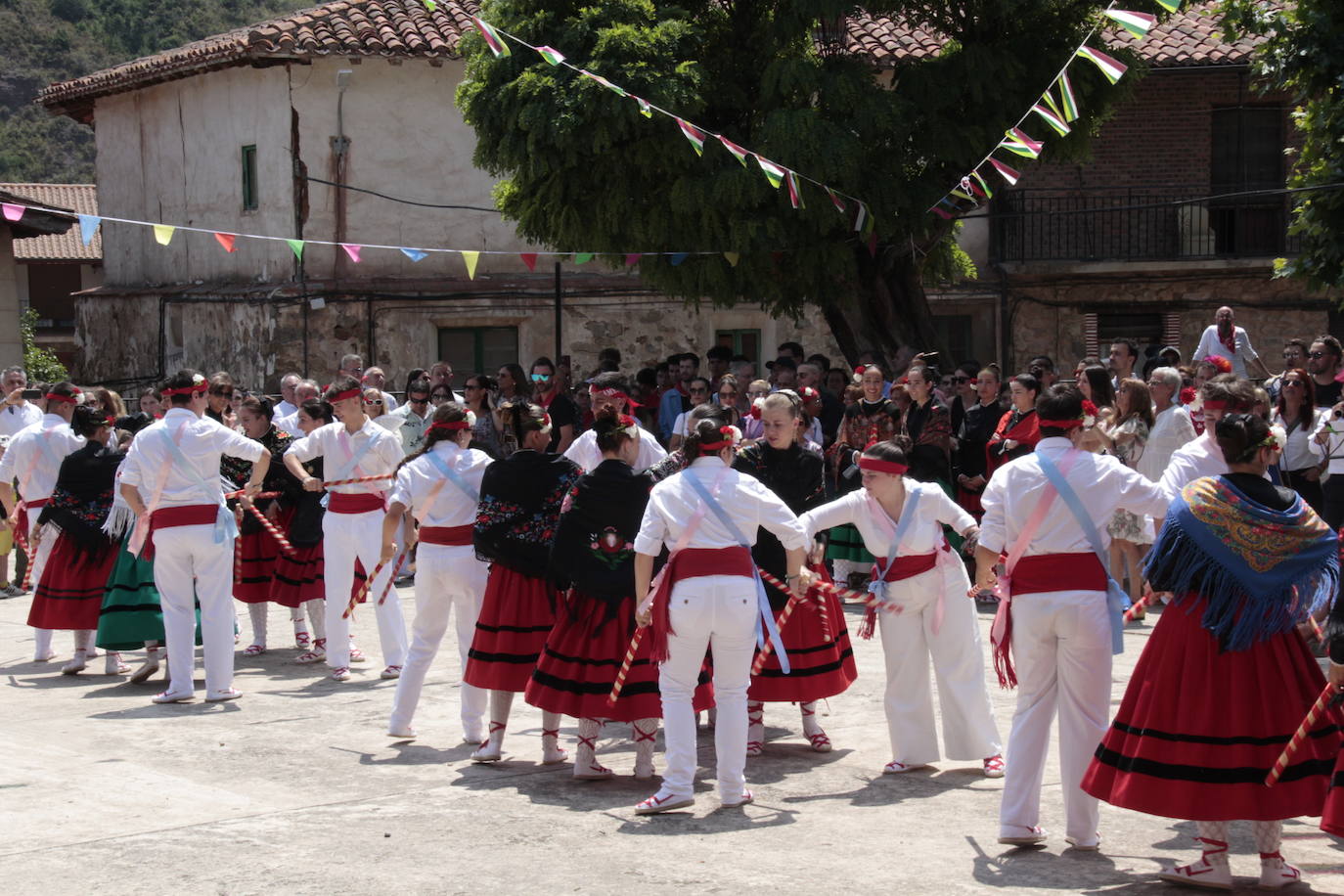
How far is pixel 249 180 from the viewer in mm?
22922

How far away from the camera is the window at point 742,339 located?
76.5 ft

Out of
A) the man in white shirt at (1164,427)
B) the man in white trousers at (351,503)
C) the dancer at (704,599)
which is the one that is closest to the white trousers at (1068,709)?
the dancer at (704,599)

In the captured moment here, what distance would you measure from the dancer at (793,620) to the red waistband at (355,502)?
270 centimetres

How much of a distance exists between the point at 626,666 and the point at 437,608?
4.89 ft

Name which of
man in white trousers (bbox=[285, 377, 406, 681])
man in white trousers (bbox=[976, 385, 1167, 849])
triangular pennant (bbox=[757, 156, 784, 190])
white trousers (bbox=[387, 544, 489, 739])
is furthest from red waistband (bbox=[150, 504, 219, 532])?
triangular pennant (bbox=[757, 156, 784, 190])

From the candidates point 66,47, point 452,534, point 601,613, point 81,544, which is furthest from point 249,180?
point 66,47

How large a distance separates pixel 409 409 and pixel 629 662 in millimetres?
7089

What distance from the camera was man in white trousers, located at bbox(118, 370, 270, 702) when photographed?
30.9 ft

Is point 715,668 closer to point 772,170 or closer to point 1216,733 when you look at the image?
point 1216,733

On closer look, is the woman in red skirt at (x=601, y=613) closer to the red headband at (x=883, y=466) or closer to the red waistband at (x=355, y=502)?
the red headband at (x=883, y=466)

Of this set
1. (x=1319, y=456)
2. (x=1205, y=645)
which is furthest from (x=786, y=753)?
(x=1319, y=456)

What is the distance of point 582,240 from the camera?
16547mm

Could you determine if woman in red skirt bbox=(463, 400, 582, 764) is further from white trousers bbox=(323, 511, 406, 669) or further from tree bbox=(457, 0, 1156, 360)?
tree bbox=(457, 0, 1156, 360)

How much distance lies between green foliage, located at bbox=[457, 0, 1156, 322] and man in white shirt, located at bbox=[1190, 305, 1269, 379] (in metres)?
2.76
